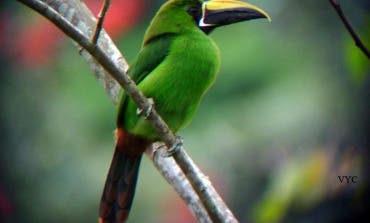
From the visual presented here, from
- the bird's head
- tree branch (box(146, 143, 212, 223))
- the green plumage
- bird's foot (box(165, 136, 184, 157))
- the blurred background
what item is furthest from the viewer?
the blurred background

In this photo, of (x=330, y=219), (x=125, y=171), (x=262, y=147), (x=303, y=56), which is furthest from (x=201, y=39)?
(x=303, y=56)

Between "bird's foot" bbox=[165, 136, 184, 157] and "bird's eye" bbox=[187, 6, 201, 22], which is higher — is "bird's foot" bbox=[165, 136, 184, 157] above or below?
below

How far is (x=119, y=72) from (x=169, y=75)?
573 mm

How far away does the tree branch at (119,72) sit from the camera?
239cm

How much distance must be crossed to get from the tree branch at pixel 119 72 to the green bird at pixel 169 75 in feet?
0.54

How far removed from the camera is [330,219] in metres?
3.23

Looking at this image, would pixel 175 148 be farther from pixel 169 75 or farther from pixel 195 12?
pixel 195 12

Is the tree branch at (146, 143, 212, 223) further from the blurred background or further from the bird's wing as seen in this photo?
the blurred background

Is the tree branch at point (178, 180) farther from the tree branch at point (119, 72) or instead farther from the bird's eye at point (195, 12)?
the bird's eye at point (195, 12)

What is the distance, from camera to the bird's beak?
306 cm

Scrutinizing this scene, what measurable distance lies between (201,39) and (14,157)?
12.2 ft

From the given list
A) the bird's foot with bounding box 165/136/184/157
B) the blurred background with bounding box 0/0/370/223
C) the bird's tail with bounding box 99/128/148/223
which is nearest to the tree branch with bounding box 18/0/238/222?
the bird's foot with bounding box 165/136/184/157

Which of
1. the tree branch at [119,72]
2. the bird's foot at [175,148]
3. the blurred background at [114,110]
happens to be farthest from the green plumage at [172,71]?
the blurred background at [114,110]

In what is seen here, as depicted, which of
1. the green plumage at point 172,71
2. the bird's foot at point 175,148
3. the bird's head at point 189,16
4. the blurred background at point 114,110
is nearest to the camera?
the bird's foot at point 175,148
